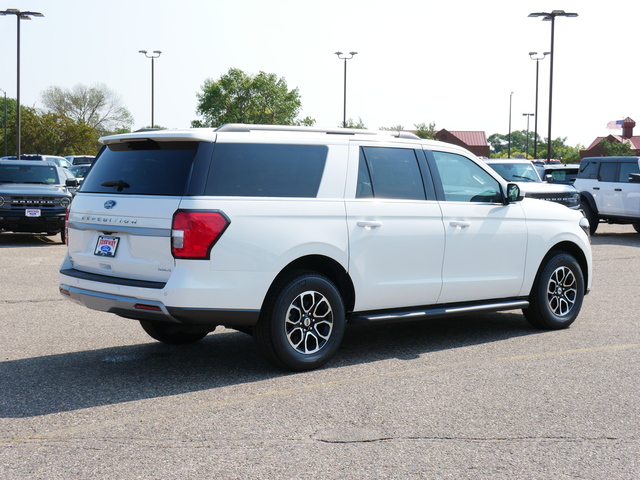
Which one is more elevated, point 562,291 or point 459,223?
point 459,223

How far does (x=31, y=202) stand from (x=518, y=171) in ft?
36.8

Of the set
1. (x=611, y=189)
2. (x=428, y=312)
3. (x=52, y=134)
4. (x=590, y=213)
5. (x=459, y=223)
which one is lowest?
(x=428, y=312)

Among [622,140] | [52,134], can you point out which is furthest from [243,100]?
[622,140]

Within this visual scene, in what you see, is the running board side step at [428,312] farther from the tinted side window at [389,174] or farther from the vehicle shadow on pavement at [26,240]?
the vehicle shadow on pavement at [26,240]

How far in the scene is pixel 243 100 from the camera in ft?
320

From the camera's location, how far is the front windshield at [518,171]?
65.5 feet

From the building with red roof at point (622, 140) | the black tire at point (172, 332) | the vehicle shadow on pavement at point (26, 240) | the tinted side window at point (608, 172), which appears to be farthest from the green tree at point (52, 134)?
the black tire at point (172, 332)

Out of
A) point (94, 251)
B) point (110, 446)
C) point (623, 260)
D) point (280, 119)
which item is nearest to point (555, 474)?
point (110, 446)

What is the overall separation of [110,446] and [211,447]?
0.55 metres

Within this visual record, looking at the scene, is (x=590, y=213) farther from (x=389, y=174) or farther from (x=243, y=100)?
(x=243, y=100)

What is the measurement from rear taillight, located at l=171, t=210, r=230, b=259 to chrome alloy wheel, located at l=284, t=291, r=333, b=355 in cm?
82

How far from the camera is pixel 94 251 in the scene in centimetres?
629

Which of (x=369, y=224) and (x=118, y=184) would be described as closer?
(x=118, y=184)

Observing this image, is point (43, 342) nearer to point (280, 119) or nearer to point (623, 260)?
point (623, 260)
